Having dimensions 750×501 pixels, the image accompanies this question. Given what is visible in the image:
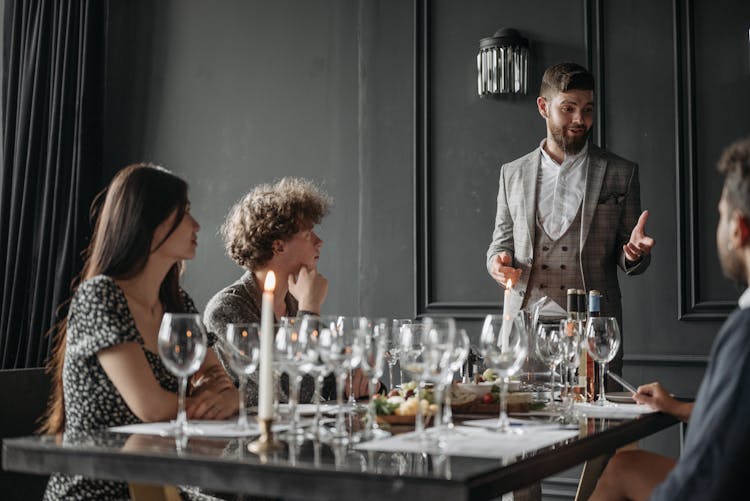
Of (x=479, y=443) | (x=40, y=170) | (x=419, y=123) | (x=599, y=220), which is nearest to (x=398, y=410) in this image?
(x=479, y=443)

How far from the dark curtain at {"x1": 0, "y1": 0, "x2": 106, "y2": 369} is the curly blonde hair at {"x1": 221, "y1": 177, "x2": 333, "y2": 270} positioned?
6.88 feet

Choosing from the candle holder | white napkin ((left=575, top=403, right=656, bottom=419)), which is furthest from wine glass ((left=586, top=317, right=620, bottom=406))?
the candle holder

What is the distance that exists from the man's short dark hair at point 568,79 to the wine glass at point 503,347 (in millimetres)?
Answer: 1919

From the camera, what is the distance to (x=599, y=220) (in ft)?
11.9

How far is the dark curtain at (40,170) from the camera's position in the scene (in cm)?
482

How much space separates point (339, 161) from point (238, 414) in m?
2.82

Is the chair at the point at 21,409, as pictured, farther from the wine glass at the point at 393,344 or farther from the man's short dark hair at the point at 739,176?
the man's short dark hair at the point at 739,176

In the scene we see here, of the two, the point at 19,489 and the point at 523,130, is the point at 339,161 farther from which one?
the point at 19,489

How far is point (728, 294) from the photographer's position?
12.9 feet

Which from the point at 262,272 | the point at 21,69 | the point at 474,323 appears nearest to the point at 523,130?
the point at 474,323

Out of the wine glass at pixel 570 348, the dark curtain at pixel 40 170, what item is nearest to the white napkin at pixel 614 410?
the wine glass at pixel 570 348

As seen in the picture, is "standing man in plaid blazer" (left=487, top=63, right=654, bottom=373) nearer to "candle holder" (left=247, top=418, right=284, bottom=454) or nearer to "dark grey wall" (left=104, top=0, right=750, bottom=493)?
"dark grey wall" (left=104, top=0, right=750, bottom=493)

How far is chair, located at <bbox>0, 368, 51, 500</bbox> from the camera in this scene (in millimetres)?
2369

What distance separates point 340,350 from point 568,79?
2.17 metres
